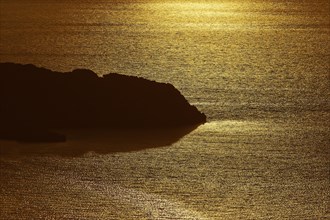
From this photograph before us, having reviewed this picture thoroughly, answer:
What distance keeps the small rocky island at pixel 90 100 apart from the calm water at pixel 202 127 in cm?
14

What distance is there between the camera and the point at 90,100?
3.41 meters

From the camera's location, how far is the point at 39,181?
2621mm

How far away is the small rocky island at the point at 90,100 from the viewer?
3363 mm

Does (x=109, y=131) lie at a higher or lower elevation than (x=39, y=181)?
higher

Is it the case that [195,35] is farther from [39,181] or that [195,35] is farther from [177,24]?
[39,181]

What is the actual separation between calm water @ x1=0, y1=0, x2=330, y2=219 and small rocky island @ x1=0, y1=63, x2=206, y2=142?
0.46 feet

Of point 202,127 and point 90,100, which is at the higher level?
point 90,100

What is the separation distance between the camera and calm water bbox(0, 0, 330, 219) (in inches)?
97.4

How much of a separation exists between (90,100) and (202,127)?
361 millimetres

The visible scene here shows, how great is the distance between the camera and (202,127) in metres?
3.40

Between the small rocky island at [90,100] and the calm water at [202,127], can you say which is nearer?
the calm water at [202,127]

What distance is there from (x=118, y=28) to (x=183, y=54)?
1.53m

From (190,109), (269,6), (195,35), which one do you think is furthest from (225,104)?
(269,6)

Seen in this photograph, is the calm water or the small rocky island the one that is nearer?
the calm water
